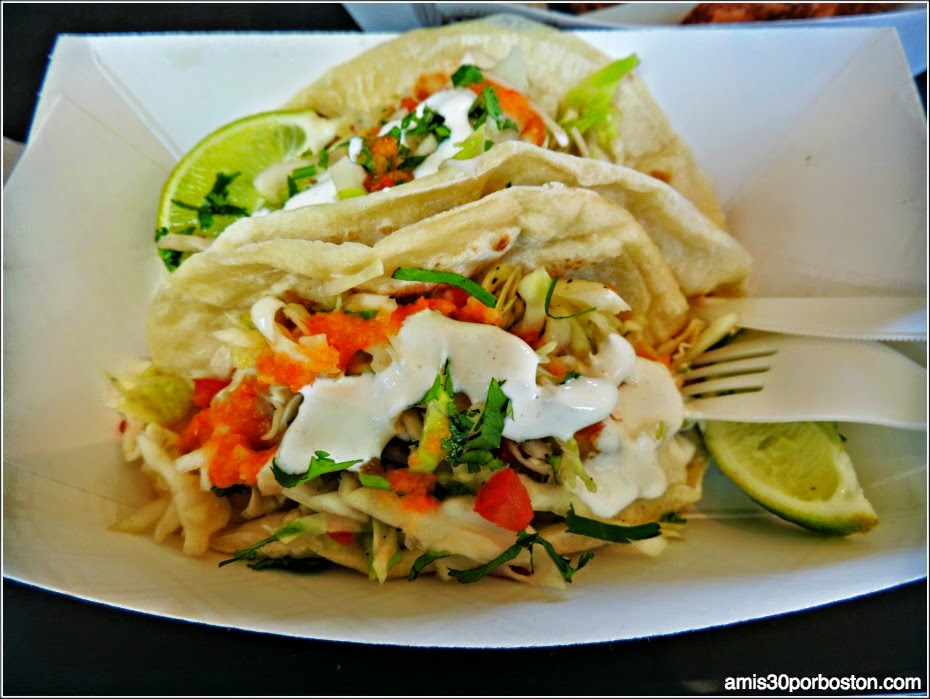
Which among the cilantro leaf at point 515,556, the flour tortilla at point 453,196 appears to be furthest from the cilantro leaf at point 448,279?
the cilantro leaf at point 515,556

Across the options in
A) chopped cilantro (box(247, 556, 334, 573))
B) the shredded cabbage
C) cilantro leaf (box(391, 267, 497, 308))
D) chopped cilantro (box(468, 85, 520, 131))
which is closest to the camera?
cilantro leaf (box(391, 267, 497, 308))

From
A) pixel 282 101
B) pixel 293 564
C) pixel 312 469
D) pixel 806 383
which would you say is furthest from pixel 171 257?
pixel 806 383

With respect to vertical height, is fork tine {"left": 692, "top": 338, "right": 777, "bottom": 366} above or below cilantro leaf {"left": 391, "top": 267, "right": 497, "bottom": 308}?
below

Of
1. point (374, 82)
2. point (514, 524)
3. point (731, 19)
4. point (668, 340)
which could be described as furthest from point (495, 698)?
point (731, 19)

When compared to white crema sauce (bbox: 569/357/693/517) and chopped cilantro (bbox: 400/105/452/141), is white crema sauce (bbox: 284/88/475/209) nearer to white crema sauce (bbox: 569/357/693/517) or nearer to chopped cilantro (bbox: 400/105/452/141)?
chopped cilantro (bbox: 400/105/452/141)

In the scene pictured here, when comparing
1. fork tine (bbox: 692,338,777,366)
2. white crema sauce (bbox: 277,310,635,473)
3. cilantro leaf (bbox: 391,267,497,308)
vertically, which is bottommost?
fork tine (bbox: 692,338,777,366)

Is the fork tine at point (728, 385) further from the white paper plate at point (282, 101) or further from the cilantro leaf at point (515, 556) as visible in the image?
the cilantro leaf at point (515, 556)

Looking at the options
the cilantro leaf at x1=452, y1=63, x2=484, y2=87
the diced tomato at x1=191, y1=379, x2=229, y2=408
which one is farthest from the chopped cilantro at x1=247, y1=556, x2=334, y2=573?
the cilantro leaf at x1=452, y1=63, x2=484, y2=87

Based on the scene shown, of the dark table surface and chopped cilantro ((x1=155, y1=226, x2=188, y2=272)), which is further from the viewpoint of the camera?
chopped cilantro ((x1=155, y1=226, x2=188, y2=272))
